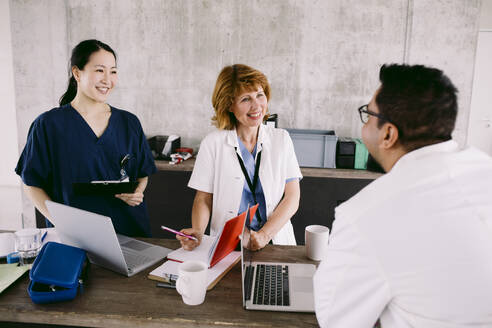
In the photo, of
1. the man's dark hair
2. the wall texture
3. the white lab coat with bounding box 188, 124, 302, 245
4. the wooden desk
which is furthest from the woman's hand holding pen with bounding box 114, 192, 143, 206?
the wall texture

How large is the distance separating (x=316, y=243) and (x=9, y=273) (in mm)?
1240

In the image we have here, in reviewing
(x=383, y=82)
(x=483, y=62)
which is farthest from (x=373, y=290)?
(x=483, y=62)

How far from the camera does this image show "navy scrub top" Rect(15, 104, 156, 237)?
1937 mm

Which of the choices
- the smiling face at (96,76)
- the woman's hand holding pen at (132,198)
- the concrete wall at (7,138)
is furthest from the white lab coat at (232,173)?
the concrete wall at (7,138)

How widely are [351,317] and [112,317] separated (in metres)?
0.74

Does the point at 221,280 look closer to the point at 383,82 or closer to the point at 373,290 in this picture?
the point at 373,290

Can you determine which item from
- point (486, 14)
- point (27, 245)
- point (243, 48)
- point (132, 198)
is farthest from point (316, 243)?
point (486, 14)

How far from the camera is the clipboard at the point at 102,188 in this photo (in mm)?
1847

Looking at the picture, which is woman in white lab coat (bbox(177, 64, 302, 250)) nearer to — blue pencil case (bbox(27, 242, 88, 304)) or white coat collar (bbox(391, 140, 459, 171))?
blue pencil case (bbox(27, 242, 88, 304))

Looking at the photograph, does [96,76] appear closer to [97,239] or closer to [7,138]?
[97,239]

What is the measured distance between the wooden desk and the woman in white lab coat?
67cm

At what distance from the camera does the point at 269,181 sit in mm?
2059

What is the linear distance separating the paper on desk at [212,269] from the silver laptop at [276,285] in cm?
10

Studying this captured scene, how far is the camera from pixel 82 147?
6.46ft
